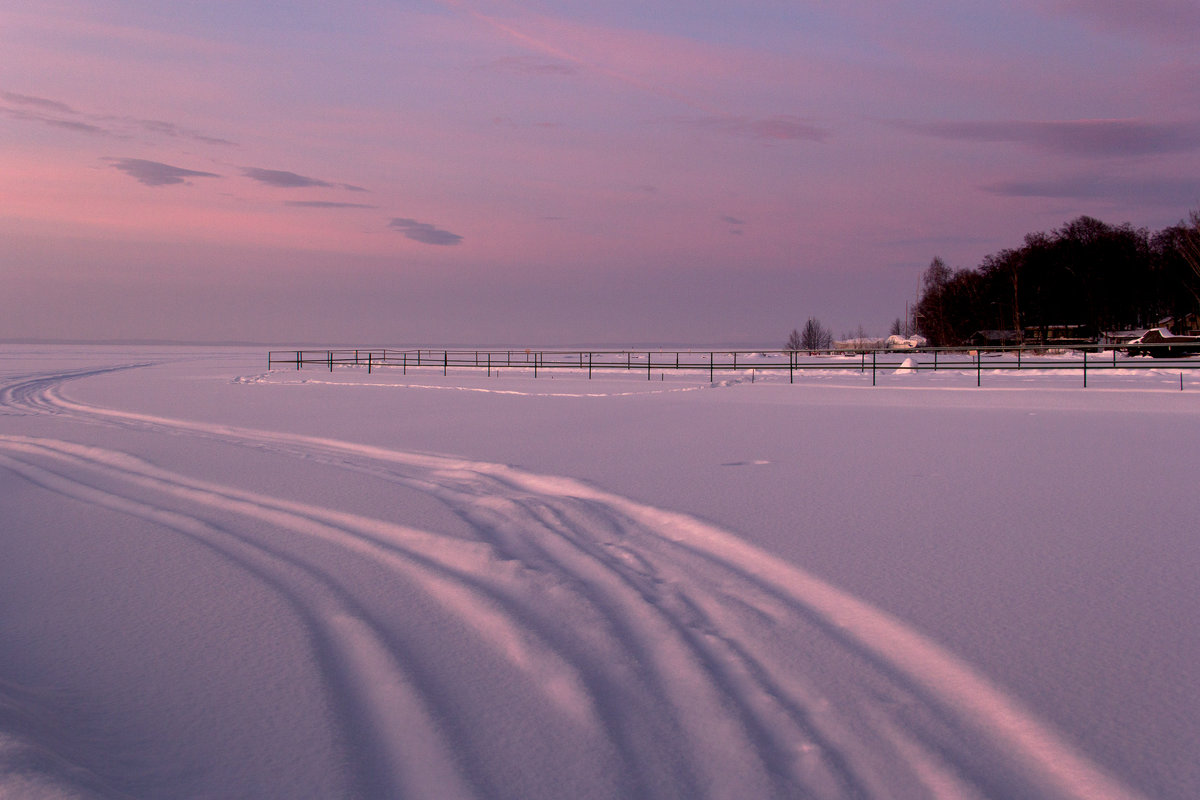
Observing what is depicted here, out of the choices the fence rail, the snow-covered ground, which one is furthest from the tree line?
the snow-covered ground

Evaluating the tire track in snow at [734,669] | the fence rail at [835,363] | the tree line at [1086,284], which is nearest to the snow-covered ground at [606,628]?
the tire track in snow at [734,669]

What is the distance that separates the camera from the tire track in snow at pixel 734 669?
10.4 feet

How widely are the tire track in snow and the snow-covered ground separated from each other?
0.06 feet

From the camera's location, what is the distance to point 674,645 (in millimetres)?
4383

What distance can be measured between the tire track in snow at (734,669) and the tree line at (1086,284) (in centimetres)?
7128

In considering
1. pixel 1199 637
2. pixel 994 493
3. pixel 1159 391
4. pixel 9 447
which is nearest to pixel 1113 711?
pixel 1199 637

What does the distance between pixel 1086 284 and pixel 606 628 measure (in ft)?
263

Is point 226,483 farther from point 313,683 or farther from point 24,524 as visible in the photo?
point 313,683

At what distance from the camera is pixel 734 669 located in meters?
4.06

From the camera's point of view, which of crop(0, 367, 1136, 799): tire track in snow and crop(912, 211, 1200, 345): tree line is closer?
crop(0, 367, 1136, 799): tire track in snow

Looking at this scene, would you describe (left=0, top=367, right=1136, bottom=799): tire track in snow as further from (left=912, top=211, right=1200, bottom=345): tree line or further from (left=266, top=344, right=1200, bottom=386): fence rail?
(left=912, top=211, right=1200, bottom=345): tree line

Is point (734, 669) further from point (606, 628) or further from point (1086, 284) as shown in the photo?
point (1086, 284)

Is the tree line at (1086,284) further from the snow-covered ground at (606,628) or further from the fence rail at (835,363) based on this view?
the snow-covered ground at (606,628)

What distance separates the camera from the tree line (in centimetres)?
7262
